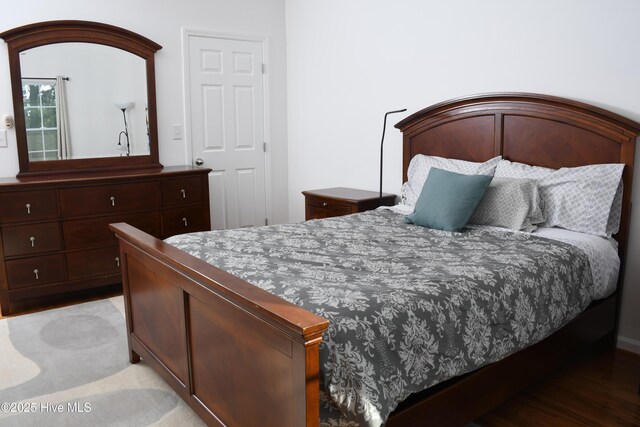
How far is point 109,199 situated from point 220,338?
2384 mm

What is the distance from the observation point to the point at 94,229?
3.95 metres

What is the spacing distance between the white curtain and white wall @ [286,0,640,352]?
2058mm

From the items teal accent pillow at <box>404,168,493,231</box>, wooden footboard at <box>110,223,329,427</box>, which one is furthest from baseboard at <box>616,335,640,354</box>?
wooden footboard at <box>110,223,329,427</box>

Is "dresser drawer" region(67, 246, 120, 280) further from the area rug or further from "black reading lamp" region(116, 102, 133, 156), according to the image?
"black reading lamp" region(116, 102, 133, 156)

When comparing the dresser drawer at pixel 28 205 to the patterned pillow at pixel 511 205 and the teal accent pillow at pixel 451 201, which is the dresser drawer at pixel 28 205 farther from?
the patterned pillow at pixel 511 205

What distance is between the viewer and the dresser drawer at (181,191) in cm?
425

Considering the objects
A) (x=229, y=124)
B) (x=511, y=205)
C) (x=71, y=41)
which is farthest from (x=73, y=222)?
(x=511, y=205)

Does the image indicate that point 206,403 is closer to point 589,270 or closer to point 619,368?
point 589,270

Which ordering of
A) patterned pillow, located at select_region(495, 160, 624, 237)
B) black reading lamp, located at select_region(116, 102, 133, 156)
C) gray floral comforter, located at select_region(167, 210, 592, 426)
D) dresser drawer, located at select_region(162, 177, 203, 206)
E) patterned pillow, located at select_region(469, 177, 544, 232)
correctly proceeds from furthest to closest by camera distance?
black reading lamp, located at select_region(116, 102, 133, 156) → dresser drawer, located at select_region(162, 177, 203, 206) → patterned pillow, located at select_region(469, 177, 544, 232) → patterned pillow, located at select_region(495, 160, 624, 237) → gray floral comforter, located at select_region(167, 210, 592, 426)

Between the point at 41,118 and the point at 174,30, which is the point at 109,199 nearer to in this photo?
the point at 41,118

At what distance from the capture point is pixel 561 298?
2535 mm

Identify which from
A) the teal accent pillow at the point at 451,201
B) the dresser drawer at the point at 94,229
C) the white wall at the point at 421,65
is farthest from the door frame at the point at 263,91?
the teal accent pillow at the point at 451,201

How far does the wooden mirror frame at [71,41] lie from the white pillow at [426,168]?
2.15 metres

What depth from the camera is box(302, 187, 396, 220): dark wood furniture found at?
13.4 feet
